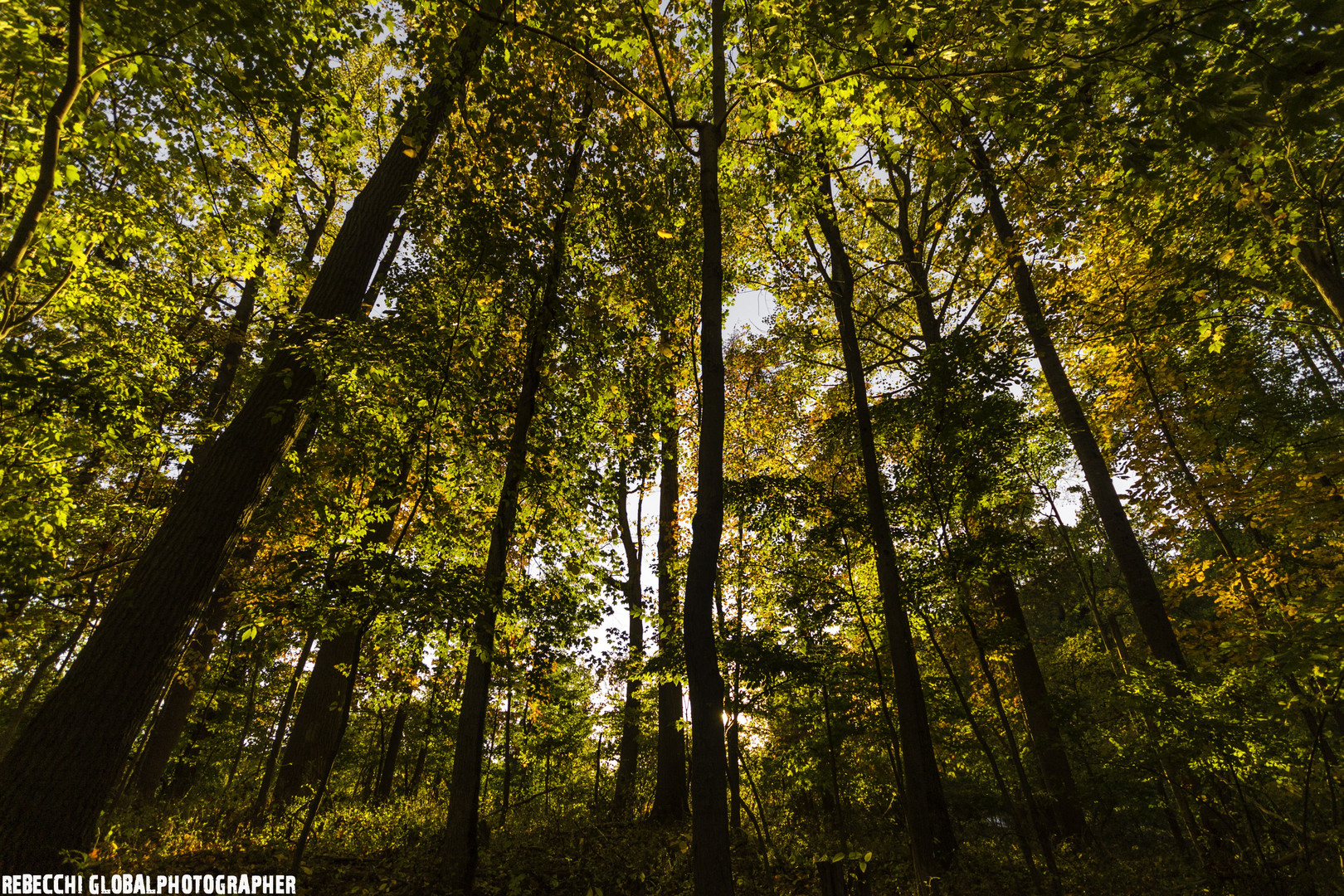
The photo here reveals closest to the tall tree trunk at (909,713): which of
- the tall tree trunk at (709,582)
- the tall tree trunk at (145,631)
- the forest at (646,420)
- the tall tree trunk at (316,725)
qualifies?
the forest at (646,420)

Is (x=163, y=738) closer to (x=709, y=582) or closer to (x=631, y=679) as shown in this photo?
(x=631, y=679)

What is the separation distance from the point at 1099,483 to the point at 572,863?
9.91 metres

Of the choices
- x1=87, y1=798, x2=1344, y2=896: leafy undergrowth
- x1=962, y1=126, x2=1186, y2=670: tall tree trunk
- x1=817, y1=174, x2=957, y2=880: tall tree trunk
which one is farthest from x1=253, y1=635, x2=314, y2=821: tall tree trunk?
x1=962, y1=126, x2=1186, y2=670: tall tree trunk

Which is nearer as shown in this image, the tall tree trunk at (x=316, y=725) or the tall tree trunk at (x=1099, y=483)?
the tall tree trunk at (x=1099, y=483)

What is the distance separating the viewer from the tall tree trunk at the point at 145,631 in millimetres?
3953

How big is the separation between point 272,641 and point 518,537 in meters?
5.04

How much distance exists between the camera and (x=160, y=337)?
7.79 meters

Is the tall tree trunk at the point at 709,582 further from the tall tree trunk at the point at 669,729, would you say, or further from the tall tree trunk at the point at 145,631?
the tall tree trunk at the point at 669,729

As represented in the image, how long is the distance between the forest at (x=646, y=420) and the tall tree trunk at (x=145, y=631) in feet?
0.11

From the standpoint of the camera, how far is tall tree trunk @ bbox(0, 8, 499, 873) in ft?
13.0

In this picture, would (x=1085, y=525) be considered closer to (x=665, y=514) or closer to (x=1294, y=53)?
(x=665, y=514)

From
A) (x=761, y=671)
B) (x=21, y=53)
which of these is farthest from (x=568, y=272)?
(x=761, y=671)

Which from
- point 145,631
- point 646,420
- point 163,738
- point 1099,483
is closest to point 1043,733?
point 1099,483

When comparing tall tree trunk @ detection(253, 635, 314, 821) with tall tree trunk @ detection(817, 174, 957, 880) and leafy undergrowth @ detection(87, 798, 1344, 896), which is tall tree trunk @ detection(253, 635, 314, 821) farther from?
tall tree trunk @ detection(817, 174, 957, 880)
